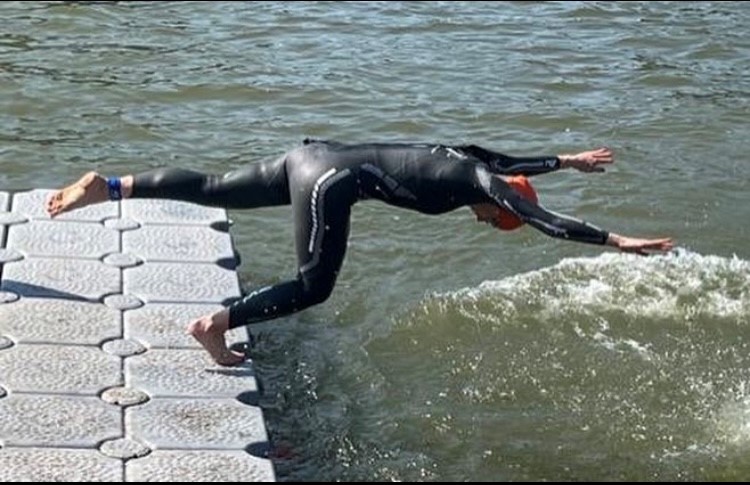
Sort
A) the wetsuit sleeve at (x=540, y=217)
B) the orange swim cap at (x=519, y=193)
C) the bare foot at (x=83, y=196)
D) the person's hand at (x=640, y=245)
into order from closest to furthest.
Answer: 1. the person's hand at (x=640, y=245)
2. the wetsuit sleeve at (x=540, y=217)
3. the orange swim cap at (x=519, y=193)
4. the bare foot at (x=83, y=196)

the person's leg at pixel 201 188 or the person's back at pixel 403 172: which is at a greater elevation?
the person's back at pixel 403 172

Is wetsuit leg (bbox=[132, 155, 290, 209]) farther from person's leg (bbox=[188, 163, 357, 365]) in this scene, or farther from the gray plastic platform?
the gray plastic platform

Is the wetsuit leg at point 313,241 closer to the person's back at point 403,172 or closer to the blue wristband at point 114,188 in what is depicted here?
the person's back at point 403,172

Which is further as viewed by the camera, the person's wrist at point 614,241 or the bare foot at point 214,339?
the bare foot at point 214,339

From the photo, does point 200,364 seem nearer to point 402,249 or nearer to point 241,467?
point 241,467

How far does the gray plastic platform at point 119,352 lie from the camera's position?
629 centimetres

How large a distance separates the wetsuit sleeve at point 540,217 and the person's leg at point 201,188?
96cm

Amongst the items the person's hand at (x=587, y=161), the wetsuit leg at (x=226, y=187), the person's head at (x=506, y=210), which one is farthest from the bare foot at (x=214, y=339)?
the person's hand at (x=587, y=161)

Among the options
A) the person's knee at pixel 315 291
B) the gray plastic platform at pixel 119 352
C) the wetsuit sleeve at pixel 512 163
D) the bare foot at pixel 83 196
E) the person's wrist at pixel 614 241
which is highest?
the wetsuit sleeve at pixel 512 163

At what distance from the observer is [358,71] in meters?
13.4

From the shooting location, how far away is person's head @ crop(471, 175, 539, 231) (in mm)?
7047

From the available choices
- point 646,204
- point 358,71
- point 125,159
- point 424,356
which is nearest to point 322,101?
point 358,71

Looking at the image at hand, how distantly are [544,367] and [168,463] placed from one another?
2.39m

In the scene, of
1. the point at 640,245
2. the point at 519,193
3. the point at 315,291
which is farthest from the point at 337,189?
the point at 640,245
